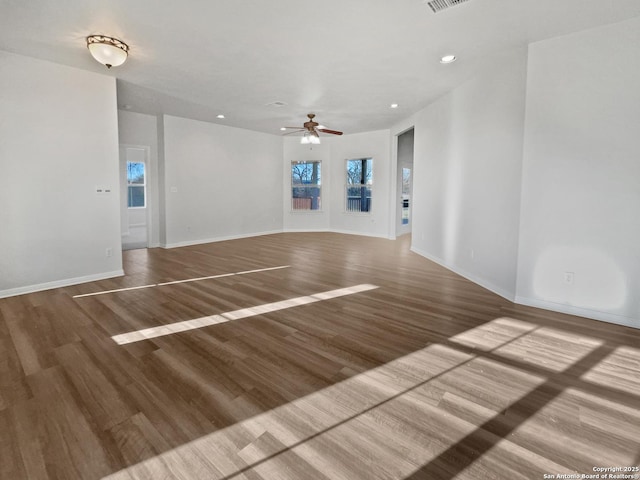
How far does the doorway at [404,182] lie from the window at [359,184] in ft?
2.62

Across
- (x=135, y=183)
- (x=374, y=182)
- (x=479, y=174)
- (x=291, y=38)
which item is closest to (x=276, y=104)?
(x=291, y=38)

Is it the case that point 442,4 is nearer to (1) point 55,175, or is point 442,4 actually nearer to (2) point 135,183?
(1) point 55,175

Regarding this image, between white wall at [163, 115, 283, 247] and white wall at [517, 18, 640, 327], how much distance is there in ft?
21.0

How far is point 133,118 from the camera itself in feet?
22.1

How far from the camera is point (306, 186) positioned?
9938 mm

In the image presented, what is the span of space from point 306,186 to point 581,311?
7641mm

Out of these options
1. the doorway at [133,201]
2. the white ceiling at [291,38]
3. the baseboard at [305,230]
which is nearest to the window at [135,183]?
the doorway at [133,201]

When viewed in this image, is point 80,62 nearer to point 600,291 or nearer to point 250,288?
point 250,288

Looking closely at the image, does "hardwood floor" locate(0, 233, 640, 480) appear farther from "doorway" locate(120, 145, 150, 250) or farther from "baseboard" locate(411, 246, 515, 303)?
"doorway" locate(120, 145, 150, 250)

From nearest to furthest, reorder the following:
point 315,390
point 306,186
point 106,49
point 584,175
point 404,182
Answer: point 315,390
point 584,175
point 106,49
point 404,182
point 306,186

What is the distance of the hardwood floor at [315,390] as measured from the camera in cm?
149

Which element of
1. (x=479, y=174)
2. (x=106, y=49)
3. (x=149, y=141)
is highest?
(x=106, y=49)

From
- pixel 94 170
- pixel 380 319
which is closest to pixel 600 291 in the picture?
pixel 380 319

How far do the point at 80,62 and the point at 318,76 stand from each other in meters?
2.93
